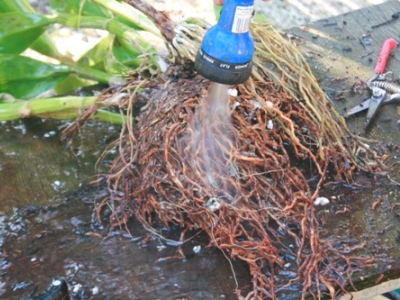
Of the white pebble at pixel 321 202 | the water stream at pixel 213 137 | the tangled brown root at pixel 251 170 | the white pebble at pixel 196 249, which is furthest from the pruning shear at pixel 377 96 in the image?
the white pebble at pixel 196 249

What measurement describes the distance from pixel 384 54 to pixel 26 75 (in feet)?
3.32

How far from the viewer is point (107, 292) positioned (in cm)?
103

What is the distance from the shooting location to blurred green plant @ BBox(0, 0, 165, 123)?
1.39 metres

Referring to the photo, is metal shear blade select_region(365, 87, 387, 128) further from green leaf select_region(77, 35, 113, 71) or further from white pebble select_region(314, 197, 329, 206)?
green leaf select_region(77, 35, 113, 71)

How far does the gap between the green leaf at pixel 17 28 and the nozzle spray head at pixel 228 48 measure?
0.62 m

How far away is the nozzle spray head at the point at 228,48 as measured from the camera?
1013mm

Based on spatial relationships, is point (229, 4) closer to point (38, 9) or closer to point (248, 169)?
point (248, 169)

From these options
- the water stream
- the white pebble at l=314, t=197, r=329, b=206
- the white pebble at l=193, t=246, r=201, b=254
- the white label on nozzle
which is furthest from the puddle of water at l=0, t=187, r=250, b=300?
the white label on nozzle

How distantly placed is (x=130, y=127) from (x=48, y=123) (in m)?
Result: 0.34

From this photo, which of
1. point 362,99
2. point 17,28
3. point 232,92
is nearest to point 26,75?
point 17,28

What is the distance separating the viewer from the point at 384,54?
5.48ft

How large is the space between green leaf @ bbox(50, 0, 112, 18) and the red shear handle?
78cm

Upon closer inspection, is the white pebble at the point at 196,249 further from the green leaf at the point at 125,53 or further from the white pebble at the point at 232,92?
the green leaf at the point at 125,53

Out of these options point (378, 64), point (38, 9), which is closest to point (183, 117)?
point (378, 64)
